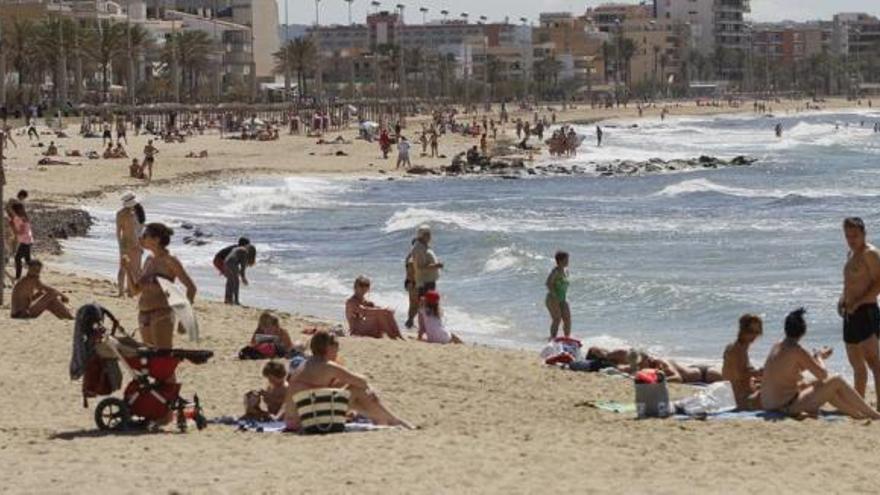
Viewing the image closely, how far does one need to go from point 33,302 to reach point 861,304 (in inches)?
306

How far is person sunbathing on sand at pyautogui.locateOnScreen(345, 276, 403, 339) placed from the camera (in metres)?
16.5

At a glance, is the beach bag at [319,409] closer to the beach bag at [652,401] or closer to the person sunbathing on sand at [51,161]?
the beach bag at [652,401]

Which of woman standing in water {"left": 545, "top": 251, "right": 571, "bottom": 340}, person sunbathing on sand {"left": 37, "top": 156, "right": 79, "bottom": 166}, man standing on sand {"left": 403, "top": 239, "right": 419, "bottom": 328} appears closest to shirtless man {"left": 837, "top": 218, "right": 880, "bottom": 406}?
woman standing in water {"left": 545, "top": 251, "right": 571, "bottom": 340}

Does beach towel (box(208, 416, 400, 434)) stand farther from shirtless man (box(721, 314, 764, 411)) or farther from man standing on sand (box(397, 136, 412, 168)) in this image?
man standing on sand (box(397, 136, 412, 168))

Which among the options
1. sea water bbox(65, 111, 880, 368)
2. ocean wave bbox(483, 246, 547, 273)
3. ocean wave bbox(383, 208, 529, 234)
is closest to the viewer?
sea water bbox(65, 111, 880, 368)

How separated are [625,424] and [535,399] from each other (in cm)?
151

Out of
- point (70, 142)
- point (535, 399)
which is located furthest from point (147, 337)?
point (70, 142)

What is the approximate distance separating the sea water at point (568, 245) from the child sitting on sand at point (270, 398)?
463 cm

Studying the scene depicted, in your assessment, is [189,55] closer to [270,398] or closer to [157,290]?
[157,290]

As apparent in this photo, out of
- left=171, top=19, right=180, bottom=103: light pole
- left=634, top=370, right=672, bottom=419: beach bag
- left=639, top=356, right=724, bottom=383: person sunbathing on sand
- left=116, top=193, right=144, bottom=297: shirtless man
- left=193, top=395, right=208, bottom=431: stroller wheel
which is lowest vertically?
left=639, top=356, right=724, bottom=383: person sunbathing on sand

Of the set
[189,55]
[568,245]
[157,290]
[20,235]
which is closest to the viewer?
[157,290]

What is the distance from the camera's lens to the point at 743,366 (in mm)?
12562

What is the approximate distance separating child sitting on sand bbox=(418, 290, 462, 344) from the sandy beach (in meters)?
0.36

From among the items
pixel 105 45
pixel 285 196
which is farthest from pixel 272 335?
pixel 105 45
